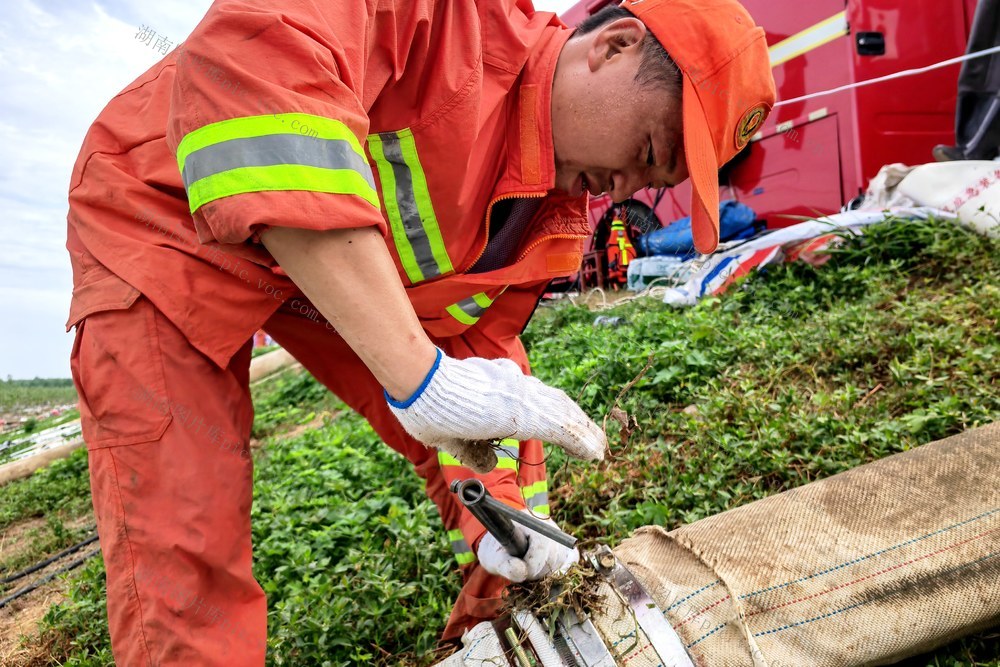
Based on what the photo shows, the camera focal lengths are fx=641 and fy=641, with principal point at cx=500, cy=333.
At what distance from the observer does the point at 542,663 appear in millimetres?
1236

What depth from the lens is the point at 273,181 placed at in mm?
968

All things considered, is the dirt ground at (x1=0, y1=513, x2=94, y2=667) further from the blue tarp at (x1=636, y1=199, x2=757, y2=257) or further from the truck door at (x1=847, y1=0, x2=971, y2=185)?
the truck door at (x1=847, y1=0, x2=971, y2=185)

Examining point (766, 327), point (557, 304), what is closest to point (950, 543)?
point (766, 327)

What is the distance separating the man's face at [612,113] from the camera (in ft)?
4.95

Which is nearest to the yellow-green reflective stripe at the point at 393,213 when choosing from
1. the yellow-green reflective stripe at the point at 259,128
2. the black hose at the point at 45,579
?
the yellow-green reflective stripe at the point at 259,128

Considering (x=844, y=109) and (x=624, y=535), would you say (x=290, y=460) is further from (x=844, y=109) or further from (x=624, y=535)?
(x=844, y=109)

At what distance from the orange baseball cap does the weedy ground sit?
665 mm

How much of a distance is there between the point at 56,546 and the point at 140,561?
283 centimetres

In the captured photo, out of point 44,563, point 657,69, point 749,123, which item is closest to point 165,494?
point 657,69

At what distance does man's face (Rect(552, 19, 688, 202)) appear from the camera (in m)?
1.51

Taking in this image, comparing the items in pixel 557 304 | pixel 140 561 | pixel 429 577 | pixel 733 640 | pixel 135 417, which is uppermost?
pixel 135 417

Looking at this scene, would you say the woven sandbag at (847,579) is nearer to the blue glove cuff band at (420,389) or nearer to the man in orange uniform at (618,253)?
the blue glove cuff band at (420,389)

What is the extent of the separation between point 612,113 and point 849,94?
3.74m

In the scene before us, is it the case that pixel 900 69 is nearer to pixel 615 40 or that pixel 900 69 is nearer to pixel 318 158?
pixel 615 40
